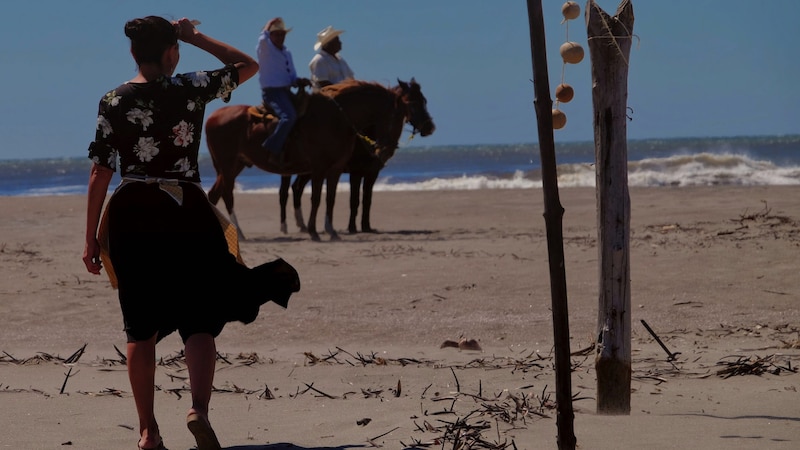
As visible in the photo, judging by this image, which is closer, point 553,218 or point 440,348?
point 553,218

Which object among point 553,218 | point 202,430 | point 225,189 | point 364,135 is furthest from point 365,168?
point 553,218

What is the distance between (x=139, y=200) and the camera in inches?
167

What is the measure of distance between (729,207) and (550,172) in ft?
38.6

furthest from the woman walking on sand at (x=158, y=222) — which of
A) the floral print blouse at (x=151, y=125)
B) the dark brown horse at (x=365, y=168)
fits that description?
the dark brown horse at (x=365, y=168)

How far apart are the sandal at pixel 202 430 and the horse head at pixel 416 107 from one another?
10.5 metres

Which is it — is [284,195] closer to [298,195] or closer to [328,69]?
[298,195]

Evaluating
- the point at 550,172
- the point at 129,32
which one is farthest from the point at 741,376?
the point at 129,32

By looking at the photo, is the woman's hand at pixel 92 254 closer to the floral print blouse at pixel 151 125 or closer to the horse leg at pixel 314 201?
the floral print blouse at pixel 151 125

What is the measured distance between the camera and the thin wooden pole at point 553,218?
3703mm

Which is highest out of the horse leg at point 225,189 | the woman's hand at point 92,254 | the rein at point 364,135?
the rein at point 364,135

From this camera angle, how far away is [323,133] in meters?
13.8

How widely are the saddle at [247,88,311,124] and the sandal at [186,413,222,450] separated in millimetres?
9701

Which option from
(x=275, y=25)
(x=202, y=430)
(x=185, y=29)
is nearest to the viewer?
(x=202, y=430)

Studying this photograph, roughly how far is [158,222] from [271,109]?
385 inches
